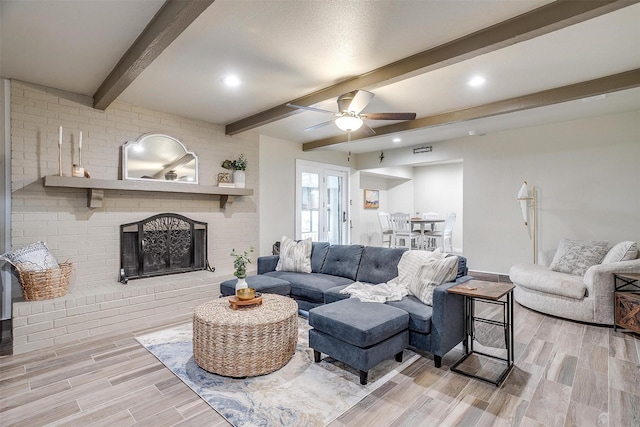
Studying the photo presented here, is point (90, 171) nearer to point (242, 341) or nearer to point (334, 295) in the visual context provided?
point (242, 341)

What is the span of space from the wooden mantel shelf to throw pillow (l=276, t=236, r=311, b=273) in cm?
115

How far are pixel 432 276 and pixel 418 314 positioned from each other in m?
0.41

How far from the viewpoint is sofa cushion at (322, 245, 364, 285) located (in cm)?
383

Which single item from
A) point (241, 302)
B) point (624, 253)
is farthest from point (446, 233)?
point (241, 302)

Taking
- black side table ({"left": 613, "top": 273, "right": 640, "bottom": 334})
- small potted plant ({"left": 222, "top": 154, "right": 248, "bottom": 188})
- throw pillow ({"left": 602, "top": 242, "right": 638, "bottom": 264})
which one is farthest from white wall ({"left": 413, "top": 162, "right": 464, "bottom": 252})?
small potted plant ({"left": 222, "top": 154, "right": 248, "bottom": 188})

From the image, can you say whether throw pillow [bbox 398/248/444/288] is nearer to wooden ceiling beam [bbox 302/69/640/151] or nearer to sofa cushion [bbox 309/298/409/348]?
sofa cushion [bbox 309/298/409/348]

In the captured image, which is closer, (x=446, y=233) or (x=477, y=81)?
(x=477, y=81)

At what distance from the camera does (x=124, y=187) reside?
362 cm

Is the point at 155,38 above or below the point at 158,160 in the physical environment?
above

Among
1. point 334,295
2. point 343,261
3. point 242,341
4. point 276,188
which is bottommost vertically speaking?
point 242,341

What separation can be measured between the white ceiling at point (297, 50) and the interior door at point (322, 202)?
2450mm

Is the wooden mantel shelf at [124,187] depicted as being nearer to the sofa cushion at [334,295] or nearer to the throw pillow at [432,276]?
the sofa cushion at [334,295]

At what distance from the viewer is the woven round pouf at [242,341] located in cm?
233

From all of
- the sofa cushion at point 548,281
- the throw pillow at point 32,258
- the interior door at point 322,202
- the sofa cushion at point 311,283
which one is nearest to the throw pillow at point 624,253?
the sofa cushion at point 548,281
